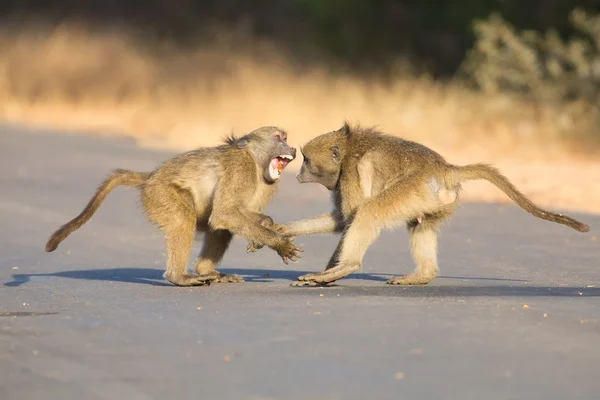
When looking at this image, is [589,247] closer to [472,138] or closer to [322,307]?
[322,307]

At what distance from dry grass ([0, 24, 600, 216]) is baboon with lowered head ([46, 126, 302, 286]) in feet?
19.8

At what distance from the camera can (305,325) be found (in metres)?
7.70

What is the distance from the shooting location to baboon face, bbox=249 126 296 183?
34.9 feet

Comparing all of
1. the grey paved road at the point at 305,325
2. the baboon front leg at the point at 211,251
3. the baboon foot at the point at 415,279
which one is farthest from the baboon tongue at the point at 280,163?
the baboon foot at the point at 415,279

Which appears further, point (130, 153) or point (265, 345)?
point (130, 153)

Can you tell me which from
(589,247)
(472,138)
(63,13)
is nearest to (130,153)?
(472,138)

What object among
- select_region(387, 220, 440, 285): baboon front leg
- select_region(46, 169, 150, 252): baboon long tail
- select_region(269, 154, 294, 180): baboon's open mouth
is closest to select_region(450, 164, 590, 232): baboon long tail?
select_region(387, 220, 440, 285): baboon front leg

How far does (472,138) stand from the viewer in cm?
2373

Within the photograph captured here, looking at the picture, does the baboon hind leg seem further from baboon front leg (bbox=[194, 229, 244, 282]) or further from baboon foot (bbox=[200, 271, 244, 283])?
baboon front leg (bbox=[194, 229, 244, 282])

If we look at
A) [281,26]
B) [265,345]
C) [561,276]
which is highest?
[281,26]

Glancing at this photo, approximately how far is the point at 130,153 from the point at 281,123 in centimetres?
435

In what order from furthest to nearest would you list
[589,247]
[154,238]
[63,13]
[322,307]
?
[63,13], [154,238], [589,247], [322,307]

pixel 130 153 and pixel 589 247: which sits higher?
pixel 130 153

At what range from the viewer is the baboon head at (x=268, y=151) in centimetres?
1064
